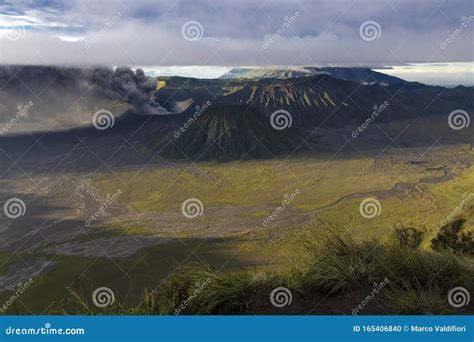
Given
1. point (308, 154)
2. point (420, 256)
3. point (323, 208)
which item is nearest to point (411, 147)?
point (308, 154)

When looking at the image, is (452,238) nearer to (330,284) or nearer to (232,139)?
(330,284)

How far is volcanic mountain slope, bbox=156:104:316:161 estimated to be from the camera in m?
157

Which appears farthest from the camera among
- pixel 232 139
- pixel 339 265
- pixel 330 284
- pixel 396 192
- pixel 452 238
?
pixel 232 139

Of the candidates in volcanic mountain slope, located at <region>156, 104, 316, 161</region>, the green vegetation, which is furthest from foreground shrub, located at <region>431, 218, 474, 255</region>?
volcanic mountain slope, located at <region>156, 104, 316, 161</region>

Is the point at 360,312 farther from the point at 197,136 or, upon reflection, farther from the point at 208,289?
the point at 197,136

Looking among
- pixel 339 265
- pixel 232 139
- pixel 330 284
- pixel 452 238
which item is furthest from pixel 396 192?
pixel 330 284

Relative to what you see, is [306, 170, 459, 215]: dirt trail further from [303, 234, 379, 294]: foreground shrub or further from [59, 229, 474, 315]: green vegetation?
[59, 229, 474, 315]: green vegetation

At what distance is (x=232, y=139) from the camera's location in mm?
162625

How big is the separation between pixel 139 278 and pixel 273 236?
26725mm

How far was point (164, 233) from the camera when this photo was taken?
80000mm

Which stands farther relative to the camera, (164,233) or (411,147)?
(411,147)

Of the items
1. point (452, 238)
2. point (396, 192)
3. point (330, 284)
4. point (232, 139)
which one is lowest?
point (330, 284)

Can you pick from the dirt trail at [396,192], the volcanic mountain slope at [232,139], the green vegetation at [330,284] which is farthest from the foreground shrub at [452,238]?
the volcanic mountain slope at [232,139]

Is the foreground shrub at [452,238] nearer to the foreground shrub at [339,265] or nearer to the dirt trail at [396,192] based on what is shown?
the foreground shrub at [339,265]
